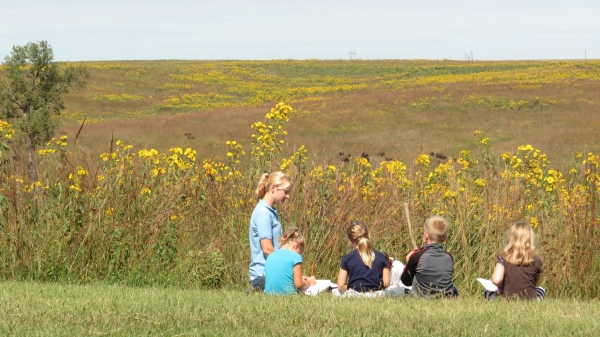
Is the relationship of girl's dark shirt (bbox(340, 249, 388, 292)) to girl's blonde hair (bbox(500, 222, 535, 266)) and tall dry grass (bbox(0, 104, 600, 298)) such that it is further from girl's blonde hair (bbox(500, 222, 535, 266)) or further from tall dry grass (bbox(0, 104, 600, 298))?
girl's blonde hair (bbox(500, 222, 535, 266))

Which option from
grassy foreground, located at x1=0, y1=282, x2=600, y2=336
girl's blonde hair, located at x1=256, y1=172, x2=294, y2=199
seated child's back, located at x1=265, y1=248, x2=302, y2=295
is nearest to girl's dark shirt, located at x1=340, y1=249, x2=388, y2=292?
seated child's back, located at x1=265, y1=248, x2=302, y2=295

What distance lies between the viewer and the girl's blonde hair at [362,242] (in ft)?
24.9

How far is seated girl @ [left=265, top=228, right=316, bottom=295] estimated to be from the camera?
7246 millimetres

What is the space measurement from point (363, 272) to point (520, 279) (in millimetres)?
1476

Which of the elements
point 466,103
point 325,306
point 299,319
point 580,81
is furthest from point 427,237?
point 580,81

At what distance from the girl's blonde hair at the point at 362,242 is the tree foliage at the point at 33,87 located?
2732 centimetres

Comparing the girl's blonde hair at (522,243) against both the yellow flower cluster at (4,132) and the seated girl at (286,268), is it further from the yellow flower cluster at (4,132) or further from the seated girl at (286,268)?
the yellow flower cluster at (4,132)

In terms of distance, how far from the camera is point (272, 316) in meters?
5.88

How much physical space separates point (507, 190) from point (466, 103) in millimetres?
36908

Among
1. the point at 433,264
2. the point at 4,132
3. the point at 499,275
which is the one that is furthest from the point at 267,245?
the point at 4,132

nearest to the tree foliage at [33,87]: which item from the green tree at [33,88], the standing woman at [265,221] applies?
the green tree at [33,88]

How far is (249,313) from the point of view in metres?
5.95

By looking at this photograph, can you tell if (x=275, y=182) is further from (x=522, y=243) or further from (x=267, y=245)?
(x=522, y=243)

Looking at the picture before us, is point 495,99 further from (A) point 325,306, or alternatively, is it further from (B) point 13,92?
(A) point 325,306
